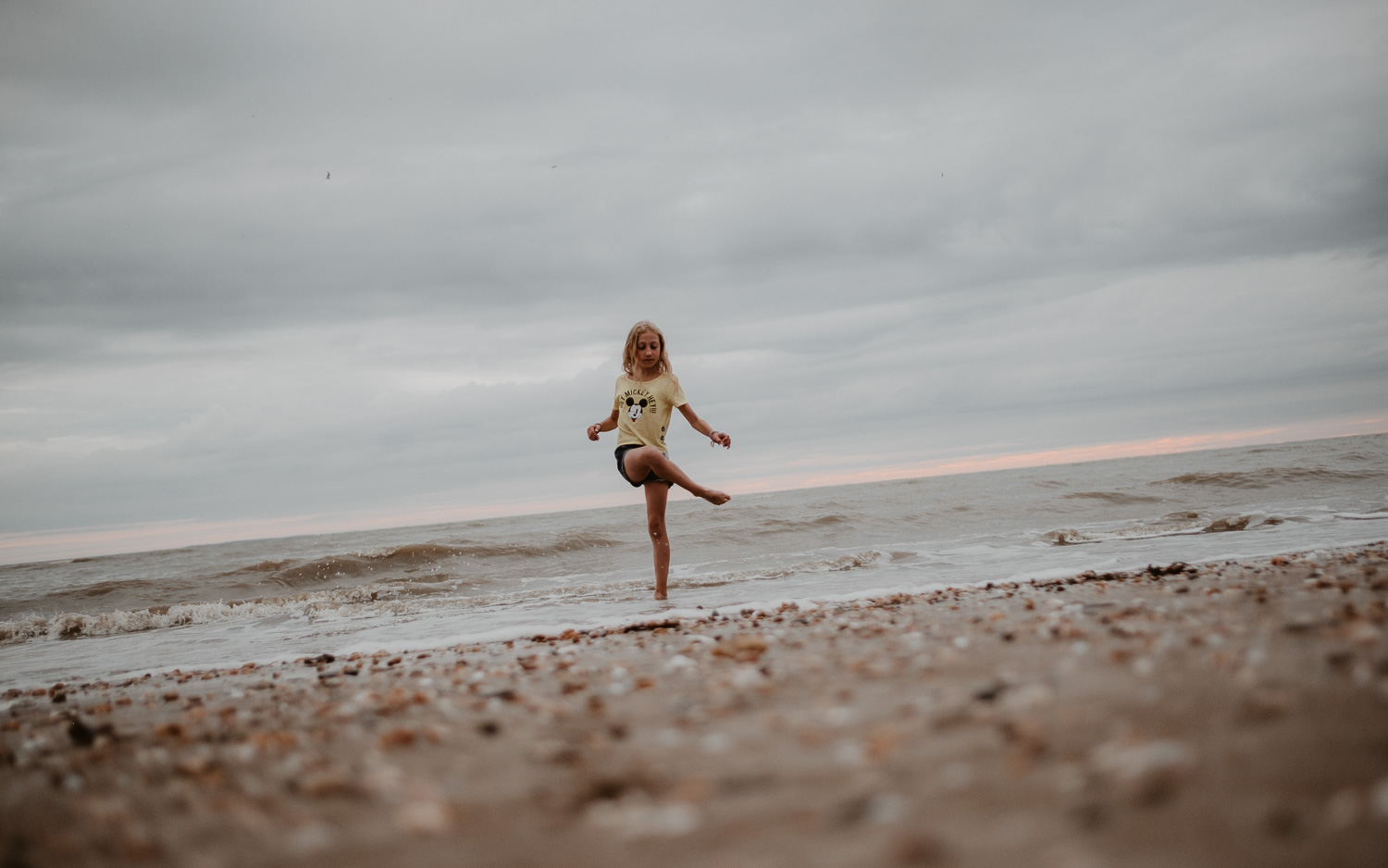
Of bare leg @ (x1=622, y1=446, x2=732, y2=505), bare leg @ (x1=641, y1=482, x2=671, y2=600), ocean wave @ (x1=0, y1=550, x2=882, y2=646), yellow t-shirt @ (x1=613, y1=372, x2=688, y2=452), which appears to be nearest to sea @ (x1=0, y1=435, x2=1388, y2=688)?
ocean wave @ (x1=0, y1=550, x2=882, y2=646)

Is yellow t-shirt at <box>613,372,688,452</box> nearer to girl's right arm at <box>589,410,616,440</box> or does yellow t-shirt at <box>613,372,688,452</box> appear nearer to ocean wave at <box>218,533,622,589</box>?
girl's right arm at <box>589,410,616,440</box>

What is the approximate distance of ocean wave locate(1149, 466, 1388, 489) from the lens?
20.9 meters

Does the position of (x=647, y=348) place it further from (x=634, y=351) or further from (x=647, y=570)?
(x=647, y=570)

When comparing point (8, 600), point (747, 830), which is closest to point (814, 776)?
point (747, 830)

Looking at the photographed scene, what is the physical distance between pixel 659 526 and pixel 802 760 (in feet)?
20.4

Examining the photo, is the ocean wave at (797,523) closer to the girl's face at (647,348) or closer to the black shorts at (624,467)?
the black shorts at (624,467)

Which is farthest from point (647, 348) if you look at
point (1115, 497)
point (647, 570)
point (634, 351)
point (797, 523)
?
point (1115, 497)

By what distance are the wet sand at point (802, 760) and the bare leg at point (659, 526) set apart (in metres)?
3.88

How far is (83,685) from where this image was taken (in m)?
6.42

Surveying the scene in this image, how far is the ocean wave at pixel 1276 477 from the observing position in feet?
68.5

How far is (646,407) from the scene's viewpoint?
838 centimetres

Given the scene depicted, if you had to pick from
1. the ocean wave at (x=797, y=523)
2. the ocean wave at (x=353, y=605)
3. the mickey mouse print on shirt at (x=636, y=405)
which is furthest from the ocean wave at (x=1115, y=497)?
the mickey mouse print on shirt at (x=636, y=405)

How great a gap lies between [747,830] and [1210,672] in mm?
2053

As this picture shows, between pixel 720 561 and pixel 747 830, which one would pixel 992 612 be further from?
pixel 720 561
